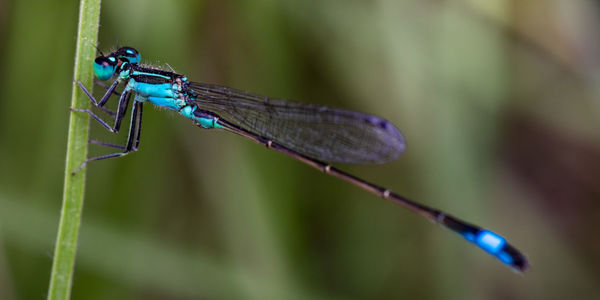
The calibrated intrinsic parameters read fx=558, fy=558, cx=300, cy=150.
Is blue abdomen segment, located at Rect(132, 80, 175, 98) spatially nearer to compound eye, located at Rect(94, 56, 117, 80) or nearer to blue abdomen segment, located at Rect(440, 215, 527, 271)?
compound eye, located at Rect(94, 56, 117, 80)

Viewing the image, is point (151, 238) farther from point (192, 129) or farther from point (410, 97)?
point (410, 97)

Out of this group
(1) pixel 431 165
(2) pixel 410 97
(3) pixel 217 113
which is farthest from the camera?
(2) pixel 410 97

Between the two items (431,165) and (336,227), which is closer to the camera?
(431,165)

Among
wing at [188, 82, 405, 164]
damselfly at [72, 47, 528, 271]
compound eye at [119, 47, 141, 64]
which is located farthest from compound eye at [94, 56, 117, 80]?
wing at [188, 82, 405, 164]

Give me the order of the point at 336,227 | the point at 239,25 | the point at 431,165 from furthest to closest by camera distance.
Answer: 1. the point at 336,227
2. the point at 239,25
3. the point at 431,165

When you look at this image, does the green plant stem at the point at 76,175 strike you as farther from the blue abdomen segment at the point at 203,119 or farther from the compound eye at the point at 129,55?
the blue abdomen segment at the point at 203,119

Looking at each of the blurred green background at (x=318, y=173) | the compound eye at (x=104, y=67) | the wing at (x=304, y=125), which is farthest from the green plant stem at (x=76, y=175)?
the blurred green background at (x=318, y=173)

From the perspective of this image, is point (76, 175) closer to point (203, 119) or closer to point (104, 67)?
point (104, 67)

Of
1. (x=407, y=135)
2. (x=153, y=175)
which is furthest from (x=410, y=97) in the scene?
(x=153, y=175)
